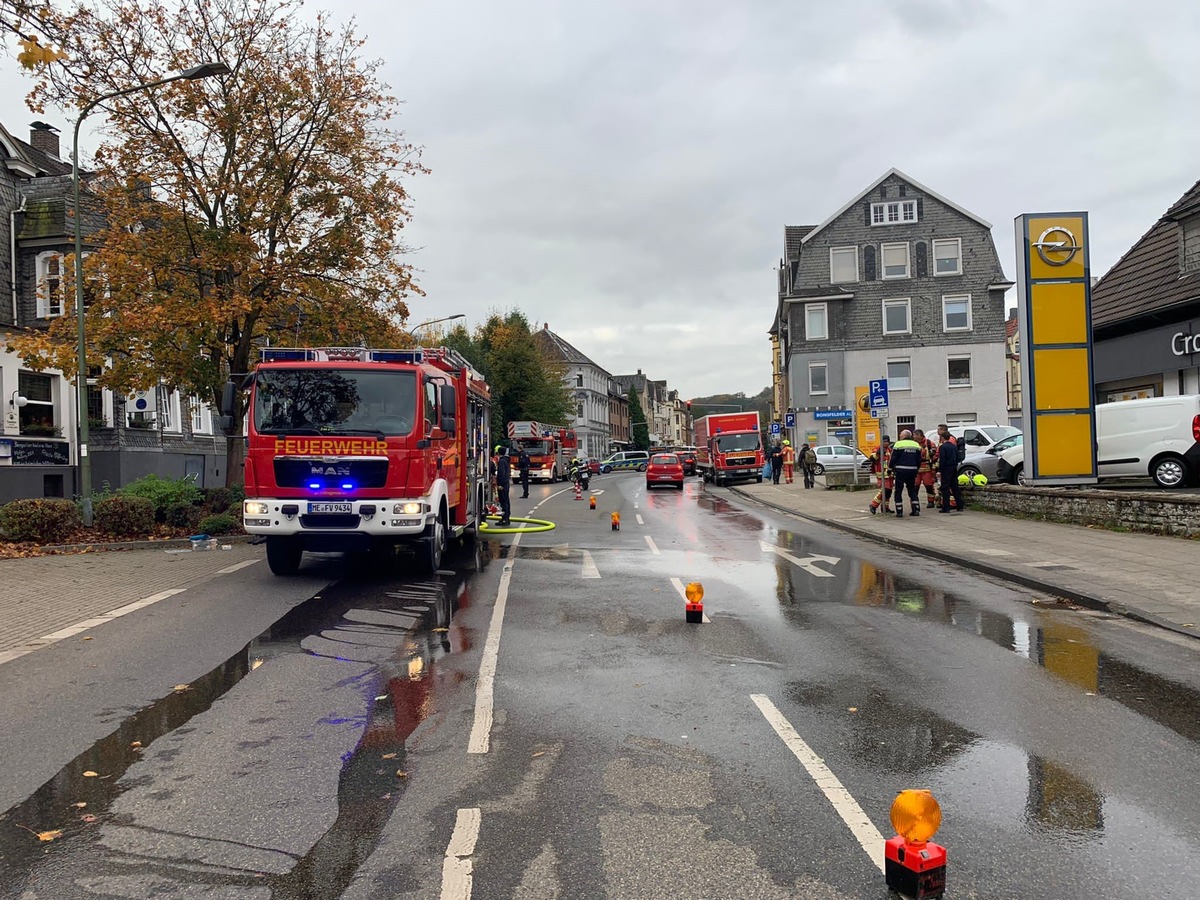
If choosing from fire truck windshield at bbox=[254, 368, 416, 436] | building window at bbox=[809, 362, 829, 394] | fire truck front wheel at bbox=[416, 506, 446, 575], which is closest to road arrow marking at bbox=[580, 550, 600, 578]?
fire truck front wheel at bbox=[416, 506, 446, 575]

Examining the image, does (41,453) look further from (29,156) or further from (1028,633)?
(1028,633)

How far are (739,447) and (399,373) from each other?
3215cm

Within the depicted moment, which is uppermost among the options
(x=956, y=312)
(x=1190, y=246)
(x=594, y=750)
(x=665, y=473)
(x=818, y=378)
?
(x=956, y=312)

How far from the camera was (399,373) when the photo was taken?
11.4 metres

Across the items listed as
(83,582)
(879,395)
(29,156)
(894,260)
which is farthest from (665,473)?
(83,582)

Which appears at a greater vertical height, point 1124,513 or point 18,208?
point 18,208

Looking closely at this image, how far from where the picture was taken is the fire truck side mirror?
1189 cm

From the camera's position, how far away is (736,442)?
4238 cm

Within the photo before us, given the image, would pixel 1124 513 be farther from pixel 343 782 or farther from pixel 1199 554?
pixel 343 782

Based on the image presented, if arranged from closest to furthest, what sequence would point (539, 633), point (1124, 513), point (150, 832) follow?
point (150, 832) → point (539, 633) → point (1124, 513)

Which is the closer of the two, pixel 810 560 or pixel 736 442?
pixel 810 560

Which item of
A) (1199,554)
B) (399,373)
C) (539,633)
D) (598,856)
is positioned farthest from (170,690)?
(1199,554)

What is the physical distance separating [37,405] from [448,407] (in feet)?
60.1

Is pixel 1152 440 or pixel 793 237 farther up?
pixel 793 237
